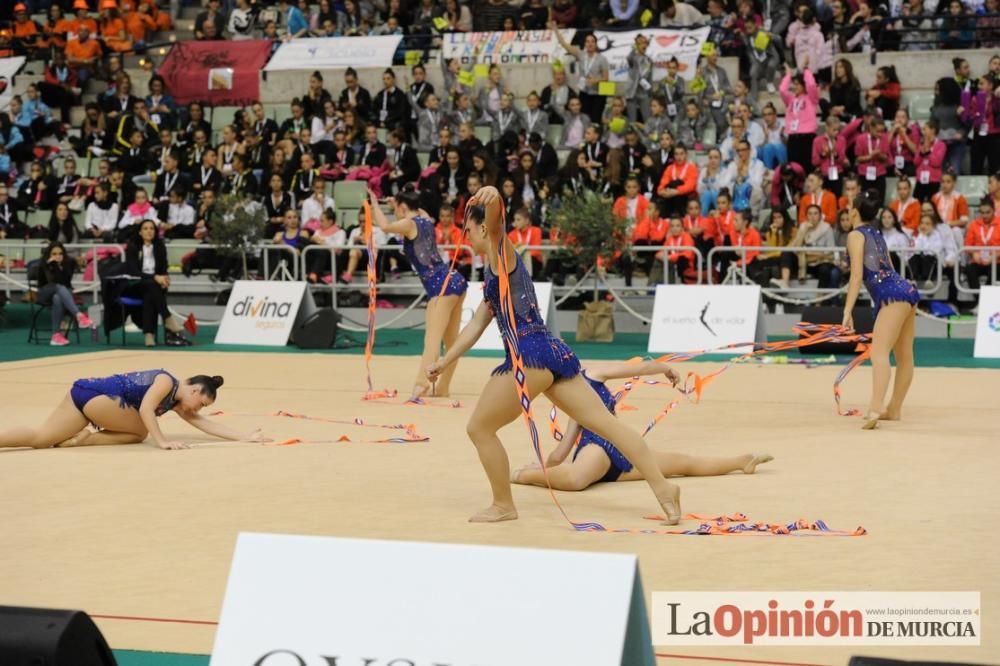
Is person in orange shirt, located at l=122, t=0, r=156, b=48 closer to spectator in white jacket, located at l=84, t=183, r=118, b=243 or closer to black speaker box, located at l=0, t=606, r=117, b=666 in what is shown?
spectator in white jacket, located at l=84, t=183, r=118, b=243

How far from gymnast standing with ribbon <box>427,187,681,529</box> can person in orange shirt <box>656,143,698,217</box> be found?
12769 mm

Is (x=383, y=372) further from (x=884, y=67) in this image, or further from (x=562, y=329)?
(x=884, y=67)

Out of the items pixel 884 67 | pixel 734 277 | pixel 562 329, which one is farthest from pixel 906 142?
pixel 562 329

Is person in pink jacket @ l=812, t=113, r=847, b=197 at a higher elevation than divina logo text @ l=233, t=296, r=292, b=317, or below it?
higher

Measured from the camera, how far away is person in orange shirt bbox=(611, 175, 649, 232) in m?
19.5

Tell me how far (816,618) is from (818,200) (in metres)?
14.0

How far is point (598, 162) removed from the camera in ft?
67.9

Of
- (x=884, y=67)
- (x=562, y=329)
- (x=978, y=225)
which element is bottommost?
(x=562, y=329)

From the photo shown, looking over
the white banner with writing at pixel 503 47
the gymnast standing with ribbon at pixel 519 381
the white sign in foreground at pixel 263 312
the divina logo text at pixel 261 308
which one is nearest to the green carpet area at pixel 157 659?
the gymnast standing with ribbon at pixel 519 381

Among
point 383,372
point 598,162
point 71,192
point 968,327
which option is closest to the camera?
point 383,372

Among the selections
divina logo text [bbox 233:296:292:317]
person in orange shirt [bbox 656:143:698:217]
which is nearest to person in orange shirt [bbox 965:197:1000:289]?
person in orange shirt [bbox 656:143:698:217]

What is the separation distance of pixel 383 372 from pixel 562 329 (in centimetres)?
520

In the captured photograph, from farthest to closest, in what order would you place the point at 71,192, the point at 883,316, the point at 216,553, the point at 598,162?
the point at 71,192
the point at 598,162
the point at 883,316
the point at 216,553

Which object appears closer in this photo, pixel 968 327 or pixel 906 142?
pixel 968 327
